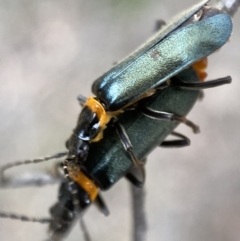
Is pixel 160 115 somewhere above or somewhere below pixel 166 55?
below

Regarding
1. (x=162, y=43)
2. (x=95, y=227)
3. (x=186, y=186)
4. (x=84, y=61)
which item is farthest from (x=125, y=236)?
(x=162, y=43)

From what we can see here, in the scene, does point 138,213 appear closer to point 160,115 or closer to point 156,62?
point 160,115

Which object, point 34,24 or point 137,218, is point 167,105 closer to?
point 137,218

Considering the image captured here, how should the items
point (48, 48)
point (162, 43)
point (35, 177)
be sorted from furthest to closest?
point (48, 48) < point (35, 177) < point (162, 43)

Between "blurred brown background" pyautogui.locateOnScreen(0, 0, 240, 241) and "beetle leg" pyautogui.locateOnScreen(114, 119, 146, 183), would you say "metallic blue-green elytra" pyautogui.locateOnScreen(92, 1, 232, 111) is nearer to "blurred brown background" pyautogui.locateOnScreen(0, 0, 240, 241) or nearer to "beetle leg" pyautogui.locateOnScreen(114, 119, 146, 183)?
"beetle leg" pyautogui.locateOnScreen(114, 119, 146, 183)

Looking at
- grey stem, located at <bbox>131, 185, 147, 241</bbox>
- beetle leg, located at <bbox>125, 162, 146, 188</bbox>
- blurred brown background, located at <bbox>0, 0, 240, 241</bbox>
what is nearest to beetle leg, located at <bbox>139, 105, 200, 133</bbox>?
beetle leg, located at <bbox>125, 162, 146, 188</bbox>

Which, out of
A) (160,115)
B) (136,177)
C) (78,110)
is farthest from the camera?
(78,110)

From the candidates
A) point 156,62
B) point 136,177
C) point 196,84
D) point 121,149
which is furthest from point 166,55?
point 136,177
